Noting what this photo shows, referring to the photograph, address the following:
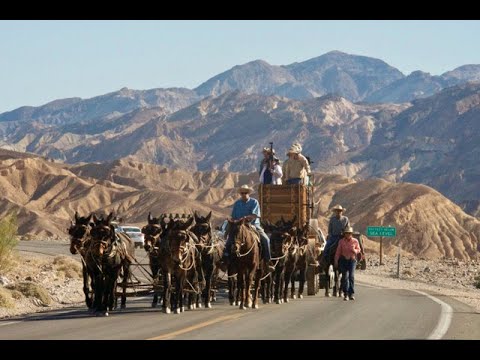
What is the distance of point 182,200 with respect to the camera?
463 feet

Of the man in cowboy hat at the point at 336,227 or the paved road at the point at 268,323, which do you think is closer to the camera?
the paved road at the point at 268,323

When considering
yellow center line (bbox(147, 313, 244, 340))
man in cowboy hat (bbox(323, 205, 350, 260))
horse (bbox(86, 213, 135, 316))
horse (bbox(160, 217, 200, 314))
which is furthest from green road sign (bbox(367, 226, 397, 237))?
yellow center line (bbox(147, 313, 244, 340))

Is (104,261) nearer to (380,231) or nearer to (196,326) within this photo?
(196,326)

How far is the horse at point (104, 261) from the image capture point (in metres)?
21.5

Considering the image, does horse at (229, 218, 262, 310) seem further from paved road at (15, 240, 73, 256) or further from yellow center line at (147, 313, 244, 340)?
paved road at (15, 240, 73, 256)

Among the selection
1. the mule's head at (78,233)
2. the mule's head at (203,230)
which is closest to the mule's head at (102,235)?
the mule's head at (78,233)

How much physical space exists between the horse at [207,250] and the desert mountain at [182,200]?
285 ft

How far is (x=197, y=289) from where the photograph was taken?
76.0 feet

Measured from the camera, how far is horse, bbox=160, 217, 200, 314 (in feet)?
71.5

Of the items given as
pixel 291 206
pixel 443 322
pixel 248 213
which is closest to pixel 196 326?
pixel 443 322

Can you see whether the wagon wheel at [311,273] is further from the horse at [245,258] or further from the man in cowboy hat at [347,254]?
the horse at [245,258]
